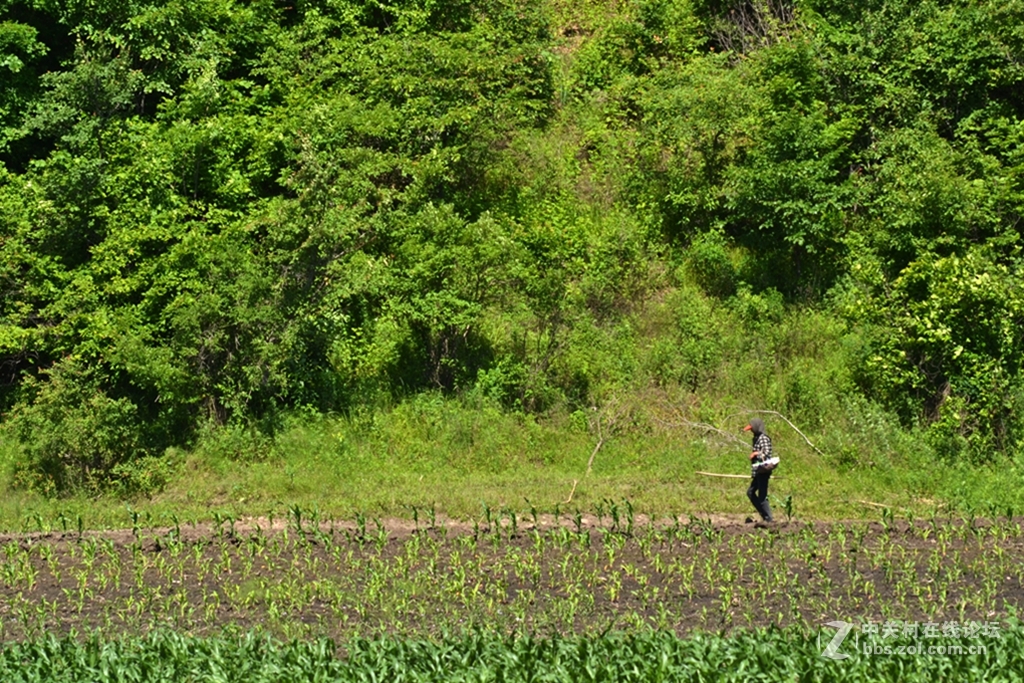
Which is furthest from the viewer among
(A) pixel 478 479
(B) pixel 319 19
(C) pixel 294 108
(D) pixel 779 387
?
(B) pixel 319 19

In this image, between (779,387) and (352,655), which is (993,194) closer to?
(779,387)

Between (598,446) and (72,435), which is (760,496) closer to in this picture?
(598,446)

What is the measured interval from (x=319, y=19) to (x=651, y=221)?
293 inches

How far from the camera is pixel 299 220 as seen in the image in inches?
712

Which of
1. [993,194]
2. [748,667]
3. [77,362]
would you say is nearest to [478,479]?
[77,362]

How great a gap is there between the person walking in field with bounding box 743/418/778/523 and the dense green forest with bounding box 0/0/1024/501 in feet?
8.70

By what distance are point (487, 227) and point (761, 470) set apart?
6.06m

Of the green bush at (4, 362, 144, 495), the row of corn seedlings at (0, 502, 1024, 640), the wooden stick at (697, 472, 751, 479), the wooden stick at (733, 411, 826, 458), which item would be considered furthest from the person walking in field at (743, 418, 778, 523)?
the green bush at (4, 362, 144, 495)

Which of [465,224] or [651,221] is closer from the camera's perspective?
[465,224]

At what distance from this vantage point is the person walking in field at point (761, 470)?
15.0 metres

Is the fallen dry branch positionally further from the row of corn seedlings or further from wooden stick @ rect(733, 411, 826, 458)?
the row of corn seedlings

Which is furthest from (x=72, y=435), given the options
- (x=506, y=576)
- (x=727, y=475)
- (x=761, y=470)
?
(x=761, y=470)

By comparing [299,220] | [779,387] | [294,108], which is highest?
[294,108]

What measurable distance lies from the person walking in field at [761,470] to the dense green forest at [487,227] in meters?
2.65
